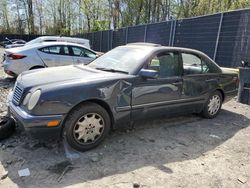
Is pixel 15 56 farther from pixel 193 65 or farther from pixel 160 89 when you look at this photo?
pixel 193 65

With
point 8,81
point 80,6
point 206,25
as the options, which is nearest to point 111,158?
point 8,81

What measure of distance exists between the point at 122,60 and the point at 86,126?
1.41m

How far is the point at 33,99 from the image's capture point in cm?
333

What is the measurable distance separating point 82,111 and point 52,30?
42480 millimetres

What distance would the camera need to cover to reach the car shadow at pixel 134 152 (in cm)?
316

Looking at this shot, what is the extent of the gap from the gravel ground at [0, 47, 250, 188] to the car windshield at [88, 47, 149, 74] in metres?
1.15

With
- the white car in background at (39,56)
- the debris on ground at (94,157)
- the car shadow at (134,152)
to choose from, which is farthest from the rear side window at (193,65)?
the white car in background at (39,56)

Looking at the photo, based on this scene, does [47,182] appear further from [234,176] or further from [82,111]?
[234,176]

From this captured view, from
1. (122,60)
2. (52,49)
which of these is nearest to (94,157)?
(122,60)

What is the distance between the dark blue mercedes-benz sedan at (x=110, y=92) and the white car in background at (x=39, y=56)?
12.4ft

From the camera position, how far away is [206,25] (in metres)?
9.81

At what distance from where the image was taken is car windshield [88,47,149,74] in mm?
4199

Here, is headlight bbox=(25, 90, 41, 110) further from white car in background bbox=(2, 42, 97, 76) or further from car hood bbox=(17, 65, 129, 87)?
white car in background bbox=(2, 42, 97, 76)

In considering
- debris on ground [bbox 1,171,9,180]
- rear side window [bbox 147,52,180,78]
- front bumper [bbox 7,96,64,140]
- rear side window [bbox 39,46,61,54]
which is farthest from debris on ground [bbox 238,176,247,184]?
rear side window [bbox 39,46,61,54]
